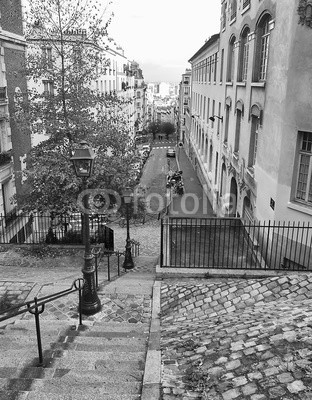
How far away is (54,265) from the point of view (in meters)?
11.4

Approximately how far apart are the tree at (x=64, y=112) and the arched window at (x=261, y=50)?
5649 millimetres

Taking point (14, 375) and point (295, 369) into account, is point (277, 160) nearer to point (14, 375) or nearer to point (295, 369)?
point (295, 369)

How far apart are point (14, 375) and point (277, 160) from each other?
8.89 metres

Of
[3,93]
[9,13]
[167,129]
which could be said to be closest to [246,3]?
[9,13]

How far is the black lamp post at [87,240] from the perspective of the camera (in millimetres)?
7078

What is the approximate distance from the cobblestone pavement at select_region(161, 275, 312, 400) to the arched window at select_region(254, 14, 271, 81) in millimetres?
8261

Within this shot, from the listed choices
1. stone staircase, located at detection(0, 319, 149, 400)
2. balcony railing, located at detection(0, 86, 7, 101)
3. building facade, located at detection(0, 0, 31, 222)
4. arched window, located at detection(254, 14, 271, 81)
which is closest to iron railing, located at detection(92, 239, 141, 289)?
stone staircase, located at detection(0, 319, 149, 400)

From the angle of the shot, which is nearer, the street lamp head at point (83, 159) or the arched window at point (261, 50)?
the street lamp head at point (83, 159)

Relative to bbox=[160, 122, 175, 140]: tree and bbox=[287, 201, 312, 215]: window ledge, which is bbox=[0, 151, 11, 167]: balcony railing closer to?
bbox=[287, 201, 312, 215]: window ledge

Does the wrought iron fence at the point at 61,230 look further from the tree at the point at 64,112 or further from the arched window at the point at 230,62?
the arched window at the point at 230,62

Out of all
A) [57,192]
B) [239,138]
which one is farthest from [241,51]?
[57,192]

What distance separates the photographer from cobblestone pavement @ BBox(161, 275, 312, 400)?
4629 mm

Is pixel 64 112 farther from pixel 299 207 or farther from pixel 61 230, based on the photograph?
pixel 299 207

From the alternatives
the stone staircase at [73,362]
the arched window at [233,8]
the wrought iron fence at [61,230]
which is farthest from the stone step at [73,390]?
the arched window at [233,8]
